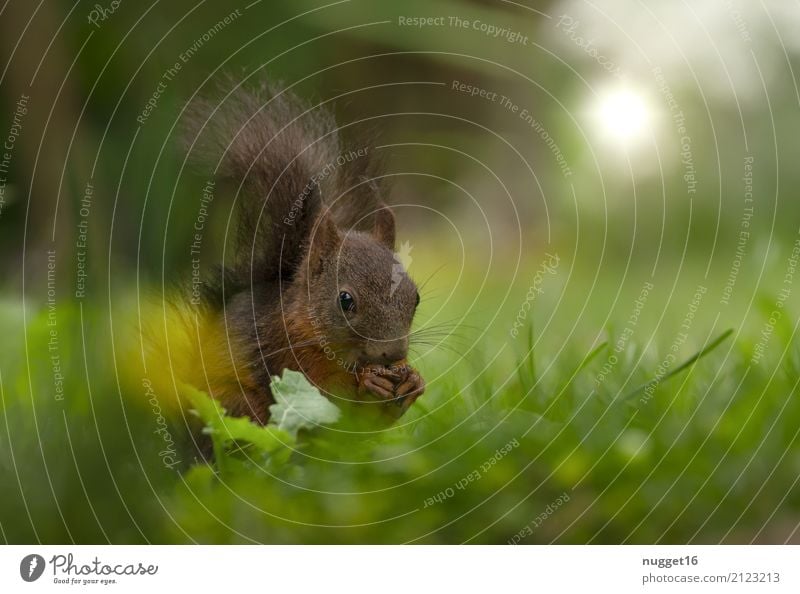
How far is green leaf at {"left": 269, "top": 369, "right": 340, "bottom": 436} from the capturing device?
0.85 m

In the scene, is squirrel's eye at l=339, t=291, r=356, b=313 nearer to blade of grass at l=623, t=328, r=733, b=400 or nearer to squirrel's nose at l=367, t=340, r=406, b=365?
squirrel's nose at l=367, t=340, r=406, b=365

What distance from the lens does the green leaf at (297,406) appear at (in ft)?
2.80

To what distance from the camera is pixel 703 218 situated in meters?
1.12

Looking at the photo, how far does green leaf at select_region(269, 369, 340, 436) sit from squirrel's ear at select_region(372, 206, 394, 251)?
192mm

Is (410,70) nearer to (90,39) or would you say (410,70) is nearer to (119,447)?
(90,39)

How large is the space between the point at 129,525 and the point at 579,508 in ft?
1.38

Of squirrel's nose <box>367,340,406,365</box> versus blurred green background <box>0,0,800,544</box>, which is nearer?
blurred green background <box>0,0,800,544</box>

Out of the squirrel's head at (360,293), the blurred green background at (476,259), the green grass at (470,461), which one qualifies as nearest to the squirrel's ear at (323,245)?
the squirrel's head at (360,293)

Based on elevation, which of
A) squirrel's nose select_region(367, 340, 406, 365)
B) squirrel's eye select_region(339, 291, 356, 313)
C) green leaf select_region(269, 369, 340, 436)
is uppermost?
squirrel's eye select_region(339, 291, 356, 313)

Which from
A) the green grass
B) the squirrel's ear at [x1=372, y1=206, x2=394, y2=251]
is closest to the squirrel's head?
the squirrel's ear at [x1=372, y1=206, x2=394, y2=251]

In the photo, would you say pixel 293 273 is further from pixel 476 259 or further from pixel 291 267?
pixel 476 259

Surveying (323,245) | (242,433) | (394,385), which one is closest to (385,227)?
(323,245)

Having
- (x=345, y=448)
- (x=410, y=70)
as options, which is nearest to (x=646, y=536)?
(x=345, y=448)

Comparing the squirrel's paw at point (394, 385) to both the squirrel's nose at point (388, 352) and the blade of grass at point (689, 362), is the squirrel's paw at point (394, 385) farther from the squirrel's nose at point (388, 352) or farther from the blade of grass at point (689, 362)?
the blade of grass at point (689, 362)
